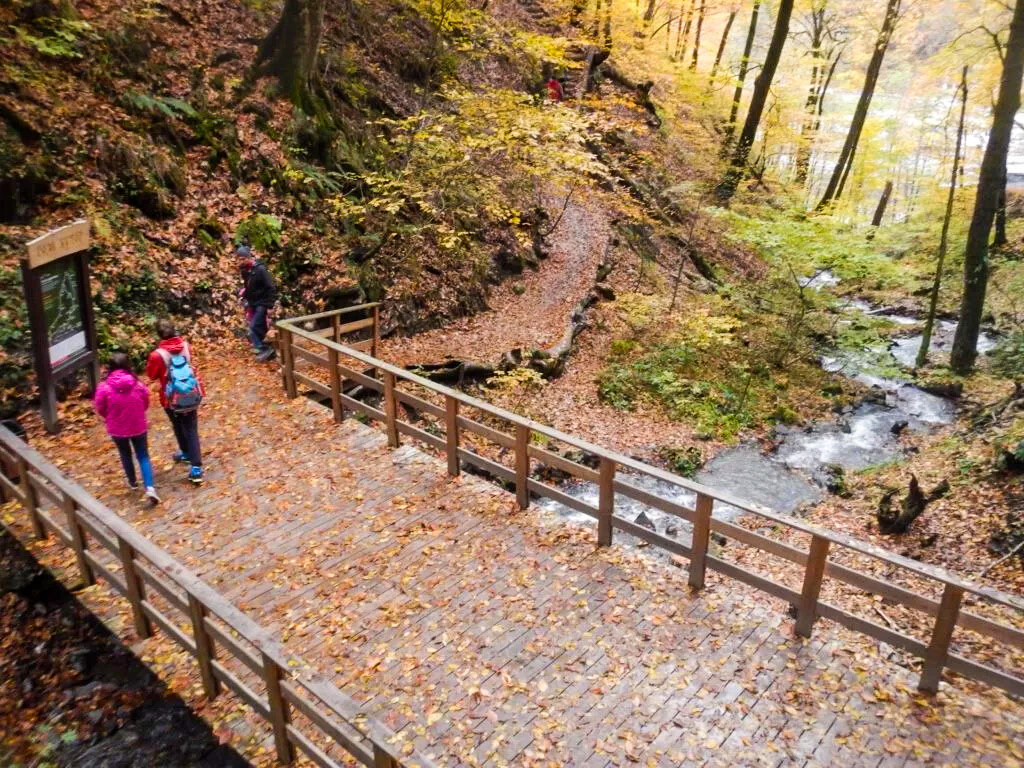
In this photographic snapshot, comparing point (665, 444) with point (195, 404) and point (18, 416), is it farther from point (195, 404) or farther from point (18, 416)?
point (18, 416)

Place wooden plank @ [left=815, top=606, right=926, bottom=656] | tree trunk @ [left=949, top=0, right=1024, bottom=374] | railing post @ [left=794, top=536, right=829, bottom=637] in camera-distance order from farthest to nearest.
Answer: tree trunk @ [left=949, top=0, right=1024, bottom=374], railing post @ [left=794, top=536, right=829, bottom=637], wooden plank @ [left=815, top=606, right=926, bottom=656]

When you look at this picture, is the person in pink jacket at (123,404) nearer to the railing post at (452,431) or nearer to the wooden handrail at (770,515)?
the wooden handrail at (770,515)

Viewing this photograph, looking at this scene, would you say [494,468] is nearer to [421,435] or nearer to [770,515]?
[421,435]

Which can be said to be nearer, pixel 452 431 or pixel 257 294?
pixel 452 431

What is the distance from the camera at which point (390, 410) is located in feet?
28.3

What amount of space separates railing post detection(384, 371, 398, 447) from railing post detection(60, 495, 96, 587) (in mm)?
3661

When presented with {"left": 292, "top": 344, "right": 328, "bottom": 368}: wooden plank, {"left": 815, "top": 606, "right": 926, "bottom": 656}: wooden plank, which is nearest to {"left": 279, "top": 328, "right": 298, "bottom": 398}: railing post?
{"left": 292, "top": 344, "right": 328, "bottom": 368}: wooden plank

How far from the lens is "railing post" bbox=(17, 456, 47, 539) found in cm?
630

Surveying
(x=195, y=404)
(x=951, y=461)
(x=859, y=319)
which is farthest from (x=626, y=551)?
(x=859, y=319)

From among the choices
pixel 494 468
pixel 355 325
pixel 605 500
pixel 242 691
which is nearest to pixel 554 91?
pixel 355 325

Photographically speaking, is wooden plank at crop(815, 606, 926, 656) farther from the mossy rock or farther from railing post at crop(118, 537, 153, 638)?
the mossy rock

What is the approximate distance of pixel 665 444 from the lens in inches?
512

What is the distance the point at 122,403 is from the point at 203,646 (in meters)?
3.01

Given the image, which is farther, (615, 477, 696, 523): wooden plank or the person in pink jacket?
the person in pink jacket
